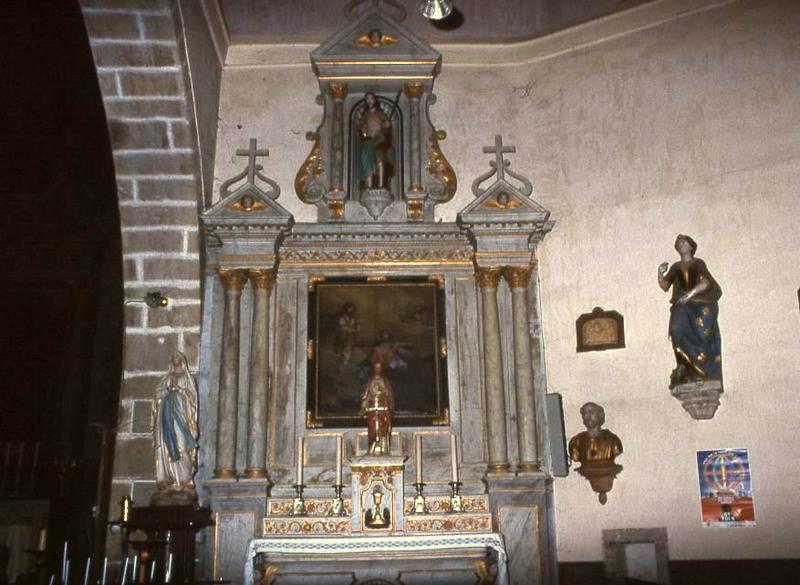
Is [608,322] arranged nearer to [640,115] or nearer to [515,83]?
[640,115]

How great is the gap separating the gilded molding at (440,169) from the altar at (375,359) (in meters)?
0.01

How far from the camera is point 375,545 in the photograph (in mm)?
6535

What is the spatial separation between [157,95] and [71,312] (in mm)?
3450

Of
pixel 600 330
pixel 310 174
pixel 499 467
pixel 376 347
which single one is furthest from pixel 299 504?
pixel 310 174

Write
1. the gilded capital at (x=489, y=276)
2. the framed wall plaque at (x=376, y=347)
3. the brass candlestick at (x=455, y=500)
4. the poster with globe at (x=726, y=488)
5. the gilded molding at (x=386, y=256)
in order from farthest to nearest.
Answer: the gilded molding at (x=386, y=256), the gilded capital at (x=489, y=276), the framed wall plaque at (x=376, y=347), the brass candlestick at (x=455, y=500), the poster with globe at (x=726, y=488)

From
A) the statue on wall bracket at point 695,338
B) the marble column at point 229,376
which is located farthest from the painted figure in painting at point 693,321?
the marble column at point 229,376

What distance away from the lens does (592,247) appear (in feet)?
24.8

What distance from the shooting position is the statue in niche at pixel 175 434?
21.9 ft

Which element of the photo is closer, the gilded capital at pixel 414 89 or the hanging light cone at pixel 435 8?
the hanging light cone at pixel 435 8

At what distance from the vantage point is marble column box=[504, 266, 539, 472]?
6992 mm

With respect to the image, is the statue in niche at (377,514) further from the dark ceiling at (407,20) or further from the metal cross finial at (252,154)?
the dark ceiling at (407,20)

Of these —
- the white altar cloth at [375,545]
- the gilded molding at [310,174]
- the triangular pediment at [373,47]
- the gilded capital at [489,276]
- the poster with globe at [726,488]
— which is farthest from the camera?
the triangular pediment at [373,47]

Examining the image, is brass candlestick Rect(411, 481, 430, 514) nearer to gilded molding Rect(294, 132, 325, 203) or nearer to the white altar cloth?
the white altar cloth

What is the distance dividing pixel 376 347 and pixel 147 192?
2.34 m
